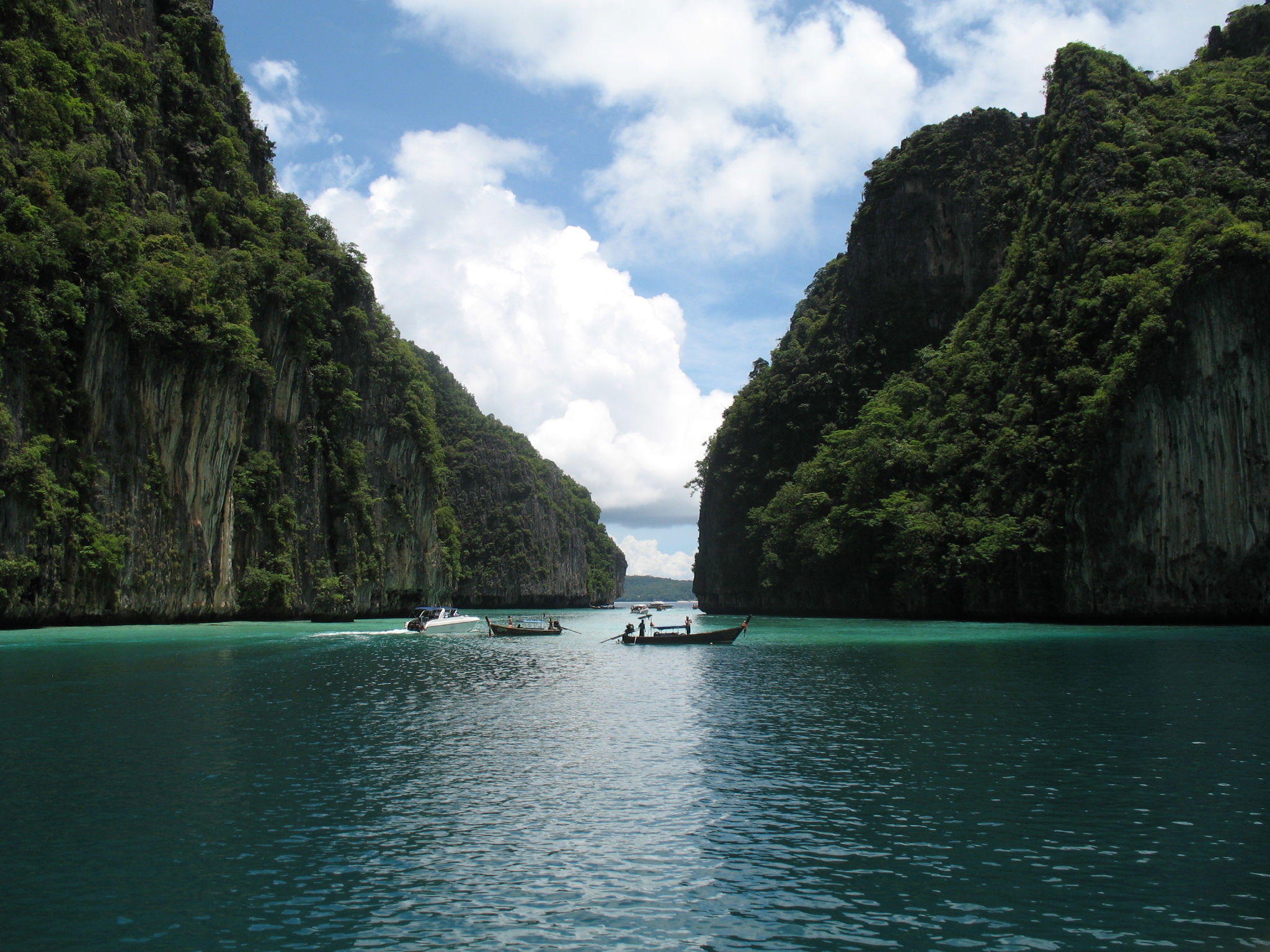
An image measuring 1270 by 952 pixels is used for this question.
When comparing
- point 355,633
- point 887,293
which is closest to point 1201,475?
point 887,293

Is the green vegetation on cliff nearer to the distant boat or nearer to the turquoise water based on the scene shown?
the distant boat

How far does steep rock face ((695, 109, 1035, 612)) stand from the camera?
84062mm

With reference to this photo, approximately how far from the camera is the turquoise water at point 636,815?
8.52m

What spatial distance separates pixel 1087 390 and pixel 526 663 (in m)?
38.5

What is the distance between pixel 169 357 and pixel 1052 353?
52.0m

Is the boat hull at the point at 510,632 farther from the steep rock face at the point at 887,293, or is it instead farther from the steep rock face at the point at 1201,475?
the steep rock face at the point at 887,293

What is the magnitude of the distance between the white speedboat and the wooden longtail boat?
15805 mm

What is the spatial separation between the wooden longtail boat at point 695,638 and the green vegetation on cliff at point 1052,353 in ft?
66.4

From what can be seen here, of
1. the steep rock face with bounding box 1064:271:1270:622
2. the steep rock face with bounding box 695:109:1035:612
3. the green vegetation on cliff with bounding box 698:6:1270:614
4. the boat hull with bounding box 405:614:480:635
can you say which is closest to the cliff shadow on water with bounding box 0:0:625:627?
the boat hull with bounding box 405:614:480:635

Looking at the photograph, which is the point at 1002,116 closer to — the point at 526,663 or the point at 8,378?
the point at 526,663

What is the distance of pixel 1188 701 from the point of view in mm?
20562

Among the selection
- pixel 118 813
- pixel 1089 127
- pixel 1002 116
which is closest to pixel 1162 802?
pixel 118 813

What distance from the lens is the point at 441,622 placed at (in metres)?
66.4

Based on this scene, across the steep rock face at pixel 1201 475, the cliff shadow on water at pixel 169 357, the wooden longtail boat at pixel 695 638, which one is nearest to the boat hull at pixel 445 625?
the cliff shadow on water at pixel 169 357
